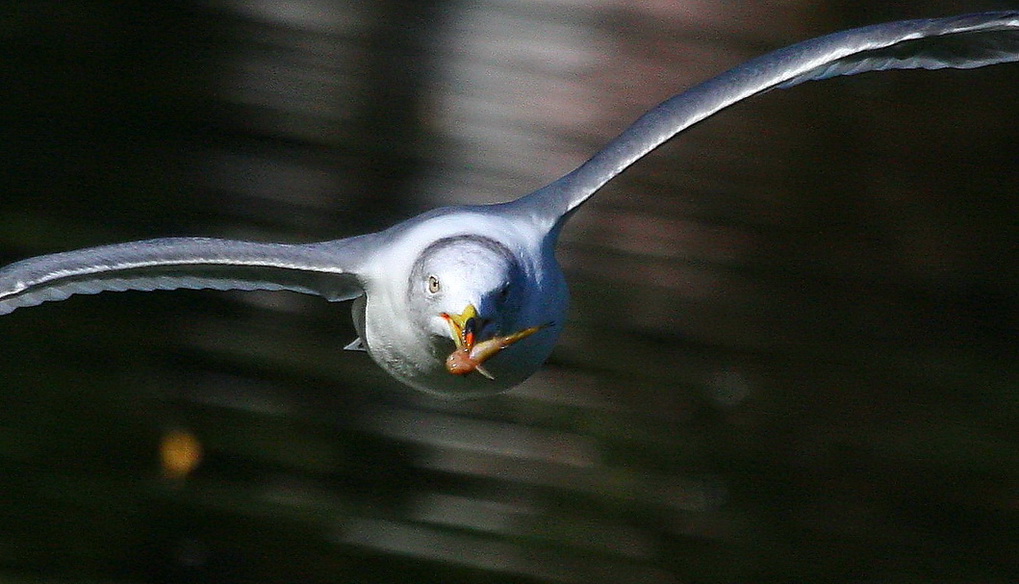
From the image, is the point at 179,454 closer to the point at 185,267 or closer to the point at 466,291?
the point at 185,267

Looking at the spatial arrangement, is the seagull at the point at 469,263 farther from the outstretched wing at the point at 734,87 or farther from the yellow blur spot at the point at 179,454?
the yellow blur spot at the point at 179,454

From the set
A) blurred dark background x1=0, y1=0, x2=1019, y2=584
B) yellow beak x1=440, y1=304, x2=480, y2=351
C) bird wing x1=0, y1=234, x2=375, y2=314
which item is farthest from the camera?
blurred dark background x1=0, y1=0, x2=1019, y2=584

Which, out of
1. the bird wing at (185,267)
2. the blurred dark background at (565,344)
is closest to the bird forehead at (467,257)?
the bird wing at (185,267)

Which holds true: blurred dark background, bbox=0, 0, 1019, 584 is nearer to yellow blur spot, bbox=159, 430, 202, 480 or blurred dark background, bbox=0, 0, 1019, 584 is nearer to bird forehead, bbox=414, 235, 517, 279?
yellow blur spot, bbox=159, 430, 202, 480

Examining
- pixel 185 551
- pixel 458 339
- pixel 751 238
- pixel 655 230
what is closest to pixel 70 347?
pixel 185 551

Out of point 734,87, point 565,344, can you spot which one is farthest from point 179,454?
point 734,87

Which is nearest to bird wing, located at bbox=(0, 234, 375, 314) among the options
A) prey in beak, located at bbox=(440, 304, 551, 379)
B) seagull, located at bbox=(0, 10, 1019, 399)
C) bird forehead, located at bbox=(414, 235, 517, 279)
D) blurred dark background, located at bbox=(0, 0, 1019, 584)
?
seagull, located at bbox=(0, 10, 1019, 399)
